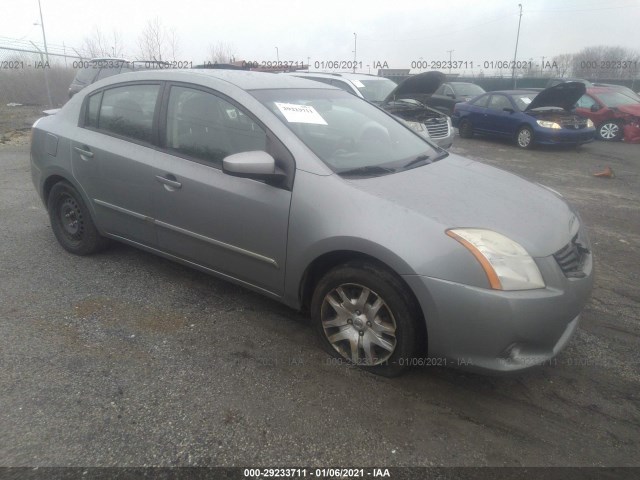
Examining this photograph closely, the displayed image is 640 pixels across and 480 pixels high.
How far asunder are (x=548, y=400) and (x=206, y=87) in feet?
9.45

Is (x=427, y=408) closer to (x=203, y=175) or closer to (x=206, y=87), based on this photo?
(x=203, y=175)

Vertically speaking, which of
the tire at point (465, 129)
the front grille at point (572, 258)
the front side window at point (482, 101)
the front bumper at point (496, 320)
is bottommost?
the tire at point (465, 129)

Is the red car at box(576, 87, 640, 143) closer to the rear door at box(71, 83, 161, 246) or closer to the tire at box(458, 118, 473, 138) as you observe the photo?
the tire at box(458, 118, 473, 138)

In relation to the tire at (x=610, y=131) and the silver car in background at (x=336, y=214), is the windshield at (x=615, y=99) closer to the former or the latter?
the tire at (x=610, y=131)

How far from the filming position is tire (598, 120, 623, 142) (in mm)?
13044

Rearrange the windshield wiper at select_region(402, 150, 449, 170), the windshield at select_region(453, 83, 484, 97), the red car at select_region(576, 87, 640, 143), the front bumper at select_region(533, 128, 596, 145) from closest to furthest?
the windshield wiper at select_region(402, 150, 449, 170), the front bumper at select_region(533, 128, 596, 145), the red car at select_region(576, 87, 640, 143), the windshield at select_region(453, 83, 484, 97)

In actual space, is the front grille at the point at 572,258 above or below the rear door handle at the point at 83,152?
below

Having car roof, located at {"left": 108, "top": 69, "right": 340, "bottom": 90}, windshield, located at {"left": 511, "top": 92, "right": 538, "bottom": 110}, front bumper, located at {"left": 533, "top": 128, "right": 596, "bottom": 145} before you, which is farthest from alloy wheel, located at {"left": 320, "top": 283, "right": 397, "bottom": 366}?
windshield, located at {"left": 511, "top": 92, "right": 538, "bottom": 110}

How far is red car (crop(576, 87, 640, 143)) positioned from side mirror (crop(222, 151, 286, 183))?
41.0ft

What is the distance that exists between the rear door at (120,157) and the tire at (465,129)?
11096 mm

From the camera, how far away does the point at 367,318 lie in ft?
Answer: 9.05

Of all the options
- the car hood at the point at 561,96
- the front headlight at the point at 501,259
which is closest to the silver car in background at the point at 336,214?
the front headlight at the point at 501,259

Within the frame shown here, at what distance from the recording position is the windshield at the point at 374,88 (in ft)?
32.7

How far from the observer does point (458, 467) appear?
2.21 metres
